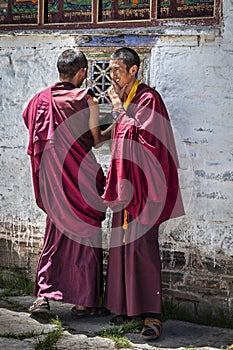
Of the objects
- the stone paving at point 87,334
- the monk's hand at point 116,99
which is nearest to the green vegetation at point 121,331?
the stone paving at point 87,334

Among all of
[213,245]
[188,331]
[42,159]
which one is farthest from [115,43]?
[188,331]

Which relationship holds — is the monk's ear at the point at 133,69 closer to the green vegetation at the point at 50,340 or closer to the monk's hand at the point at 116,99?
the monk's hand at the point at 116,99

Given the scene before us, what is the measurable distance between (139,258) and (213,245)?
2.26ft

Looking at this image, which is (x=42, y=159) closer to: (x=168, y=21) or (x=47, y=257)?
(x=47, y=257)

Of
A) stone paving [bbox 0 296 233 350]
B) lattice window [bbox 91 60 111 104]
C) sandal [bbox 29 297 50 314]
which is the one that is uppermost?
lattice window [bbox 91 60 111 104]

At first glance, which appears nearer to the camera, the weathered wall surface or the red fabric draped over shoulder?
the red fabric draped over shoulder

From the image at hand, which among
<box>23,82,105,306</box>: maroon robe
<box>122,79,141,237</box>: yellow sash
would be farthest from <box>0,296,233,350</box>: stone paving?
<box>122,79,141,237</box>: yellow sash

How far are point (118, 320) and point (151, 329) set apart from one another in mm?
363

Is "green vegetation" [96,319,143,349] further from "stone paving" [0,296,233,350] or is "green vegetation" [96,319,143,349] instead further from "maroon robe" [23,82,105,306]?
"maroon robe" [23,82,105,306]

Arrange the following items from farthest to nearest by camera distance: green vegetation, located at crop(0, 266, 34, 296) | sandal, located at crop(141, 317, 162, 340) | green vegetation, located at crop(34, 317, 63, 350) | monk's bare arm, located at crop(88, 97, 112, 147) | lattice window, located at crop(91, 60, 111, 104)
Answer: green vegetation, located at crop(0, 266, 34, 296)
lattice window, located at crop(91, 60, 111, 104)
monk's bare arm, located at crop(88, 97, 112, 147)
sandal, located at crop(141, 317, 162, 340)
green vegetation, located at crop(34, 317, 63, 350)

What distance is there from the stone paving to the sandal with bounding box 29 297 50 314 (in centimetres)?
6

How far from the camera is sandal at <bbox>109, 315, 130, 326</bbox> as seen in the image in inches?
210

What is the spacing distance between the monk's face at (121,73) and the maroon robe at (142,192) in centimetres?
10

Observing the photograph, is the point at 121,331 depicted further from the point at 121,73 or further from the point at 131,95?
the point at 121,73
